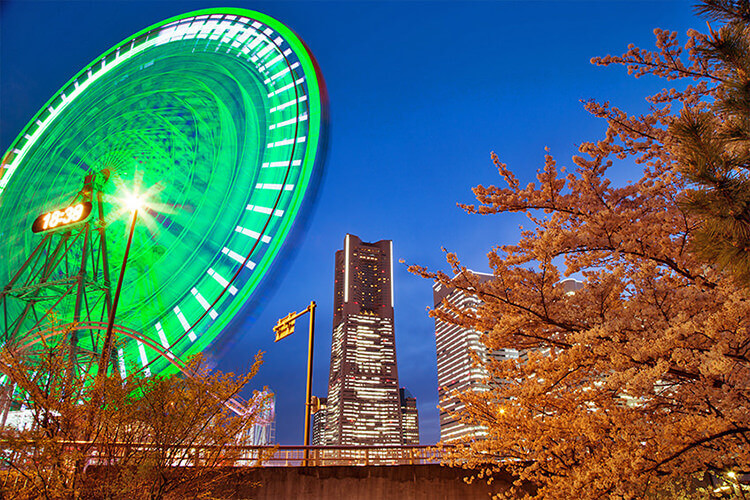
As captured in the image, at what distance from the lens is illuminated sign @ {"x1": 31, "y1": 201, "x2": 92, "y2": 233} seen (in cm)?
1725

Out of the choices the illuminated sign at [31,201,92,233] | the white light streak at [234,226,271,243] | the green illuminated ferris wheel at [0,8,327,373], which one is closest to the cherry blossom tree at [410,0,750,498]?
the white light streak at [234,226,271,243]

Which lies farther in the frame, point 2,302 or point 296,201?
point 2,302

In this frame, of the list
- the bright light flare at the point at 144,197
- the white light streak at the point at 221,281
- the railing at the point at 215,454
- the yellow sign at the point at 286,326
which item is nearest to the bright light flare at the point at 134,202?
the bright light flare at the point at 144,197

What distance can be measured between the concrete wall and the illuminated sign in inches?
553

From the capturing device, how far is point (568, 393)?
5941 millimetres

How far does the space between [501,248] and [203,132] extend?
16215 mm

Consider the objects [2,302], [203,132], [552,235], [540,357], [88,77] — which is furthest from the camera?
[88,77]

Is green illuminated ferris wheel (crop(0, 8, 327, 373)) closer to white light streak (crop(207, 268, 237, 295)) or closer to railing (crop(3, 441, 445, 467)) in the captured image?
white light streak (crop(207, 268, 237, 295))

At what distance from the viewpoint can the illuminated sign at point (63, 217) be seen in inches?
679

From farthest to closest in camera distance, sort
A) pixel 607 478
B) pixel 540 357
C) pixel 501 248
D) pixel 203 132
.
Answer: pixel 203 132 → pixel 501 248 → pixel 540 357 → pixel 607 478

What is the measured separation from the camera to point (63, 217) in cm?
1758

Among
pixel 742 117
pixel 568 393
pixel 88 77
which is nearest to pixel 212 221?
pixel 88 77

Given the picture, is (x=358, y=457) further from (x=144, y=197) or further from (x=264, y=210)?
(x=144, y=197)

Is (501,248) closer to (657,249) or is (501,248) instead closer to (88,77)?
(657,249)
